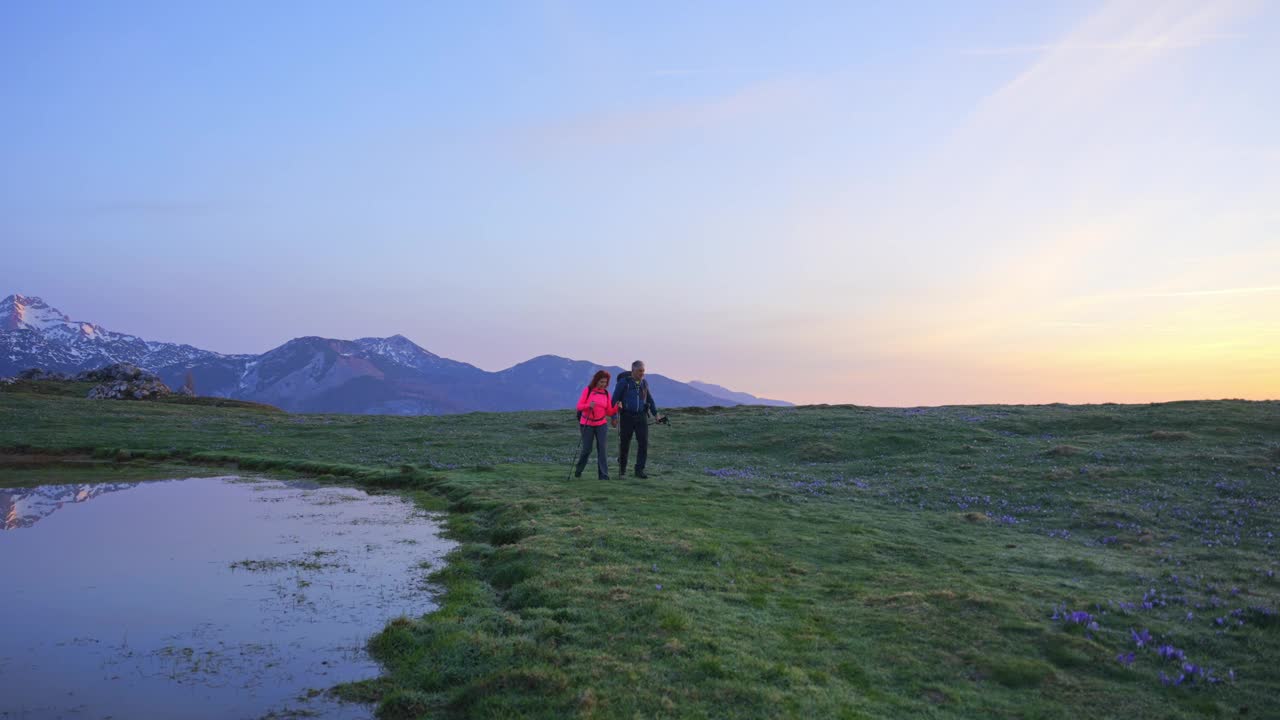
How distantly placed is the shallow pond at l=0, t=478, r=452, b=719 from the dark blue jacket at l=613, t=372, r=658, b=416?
8642 mm

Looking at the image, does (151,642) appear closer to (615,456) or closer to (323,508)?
(323,508)

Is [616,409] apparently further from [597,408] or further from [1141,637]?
[1141,637]

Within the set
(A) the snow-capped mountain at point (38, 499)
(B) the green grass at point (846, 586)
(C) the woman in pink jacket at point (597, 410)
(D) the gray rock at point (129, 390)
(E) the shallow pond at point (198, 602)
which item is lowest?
(A) the snow-capped mountain at point (38, 499)

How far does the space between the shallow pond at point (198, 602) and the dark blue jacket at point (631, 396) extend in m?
8.64

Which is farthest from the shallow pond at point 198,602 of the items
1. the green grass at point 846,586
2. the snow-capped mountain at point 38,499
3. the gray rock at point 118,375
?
the gray rock at point 118,375

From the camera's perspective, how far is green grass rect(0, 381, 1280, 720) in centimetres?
948

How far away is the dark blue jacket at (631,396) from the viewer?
2819 centimetres

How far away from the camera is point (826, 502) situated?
26.3 m

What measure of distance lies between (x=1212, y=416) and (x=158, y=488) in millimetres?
61335

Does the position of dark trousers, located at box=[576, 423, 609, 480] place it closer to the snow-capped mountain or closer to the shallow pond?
the shallow pond

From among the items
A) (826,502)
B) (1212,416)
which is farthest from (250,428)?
(1212,416)

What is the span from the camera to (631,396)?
93.0 ft

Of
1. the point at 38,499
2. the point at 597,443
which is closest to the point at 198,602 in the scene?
the point at 597,443

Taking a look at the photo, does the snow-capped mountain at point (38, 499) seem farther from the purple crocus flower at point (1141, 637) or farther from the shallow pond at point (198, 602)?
the purple crocus flower at point (1141, 637)
